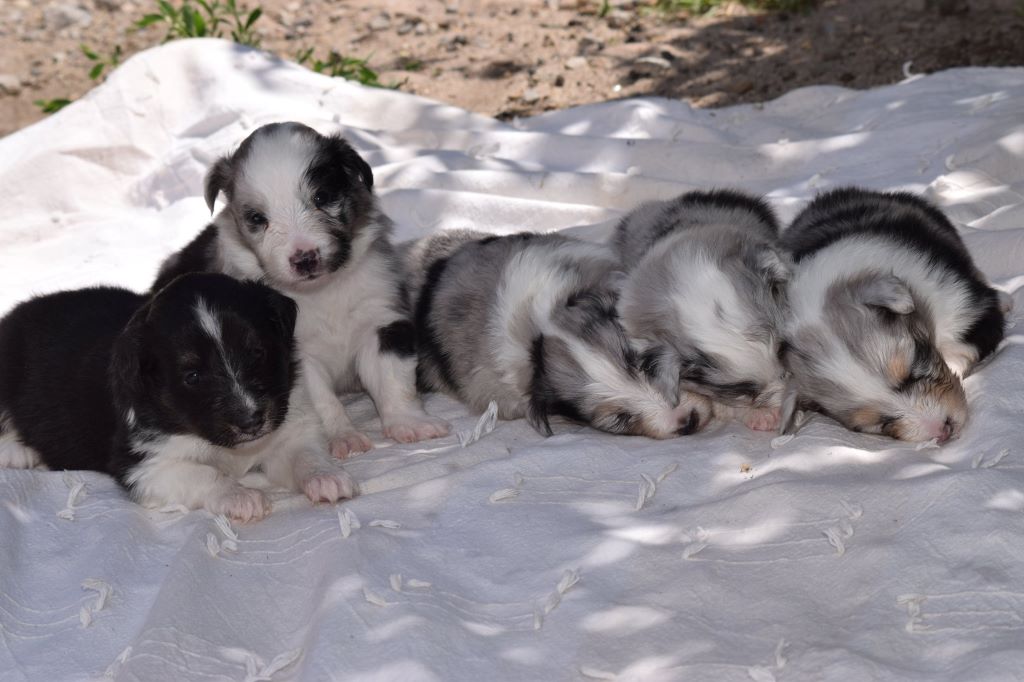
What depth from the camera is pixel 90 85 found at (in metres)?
10.1

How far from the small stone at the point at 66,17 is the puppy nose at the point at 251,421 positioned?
27.5ft

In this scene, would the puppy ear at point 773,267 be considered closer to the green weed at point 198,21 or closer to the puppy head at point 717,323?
the puppy head at point 717,323

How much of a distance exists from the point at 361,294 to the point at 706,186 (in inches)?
96.8

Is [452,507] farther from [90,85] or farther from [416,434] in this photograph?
[90,85]

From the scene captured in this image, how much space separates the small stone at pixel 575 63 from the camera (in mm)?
9496

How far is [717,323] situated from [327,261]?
165 centimetres

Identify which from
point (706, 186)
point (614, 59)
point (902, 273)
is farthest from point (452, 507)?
A: point (614, 59)

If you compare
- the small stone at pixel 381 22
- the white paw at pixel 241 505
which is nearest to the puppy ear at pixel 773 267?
the white paw at pixel 241 505

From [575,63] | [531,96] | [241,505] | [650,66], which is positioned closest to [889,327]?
[241,505]

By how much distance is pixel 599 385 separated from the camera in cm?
470

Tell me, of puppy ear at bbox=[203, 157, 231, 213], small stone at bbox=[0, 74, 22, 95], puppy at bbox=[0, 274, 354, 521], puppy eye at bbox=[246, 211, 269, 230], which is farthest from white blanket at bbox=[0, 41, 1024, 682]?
small stone at bbox=[0, 74, 22, 95]

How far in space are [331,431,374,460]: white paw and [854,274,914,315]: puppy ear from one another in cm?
214

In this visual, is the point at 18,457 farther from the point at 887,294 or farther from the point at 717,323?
the point at 887,294

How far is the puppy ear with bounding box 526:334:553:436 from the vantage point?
4.79 metres
